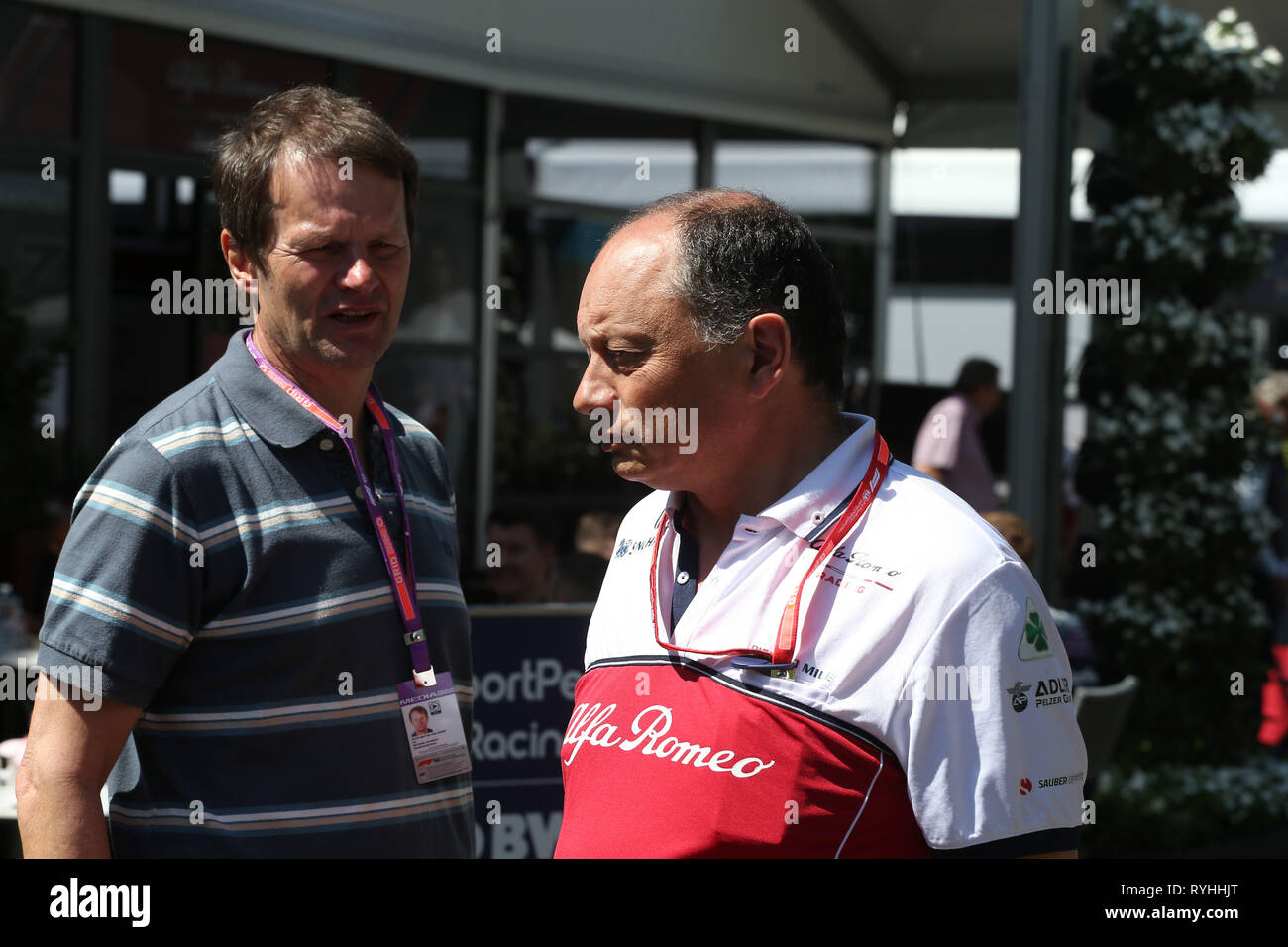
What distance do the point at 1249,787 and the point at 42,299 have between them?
241 inches

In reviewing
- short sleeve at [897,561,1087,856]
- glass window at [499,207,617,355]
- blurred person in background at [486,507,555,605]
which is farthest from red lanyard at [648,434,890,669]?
glass window at [499,207,617,355]

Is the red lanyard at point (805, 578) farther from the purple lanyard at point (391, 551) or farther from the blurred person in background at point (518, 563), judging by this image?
the blurred person in background at point (518, 563)

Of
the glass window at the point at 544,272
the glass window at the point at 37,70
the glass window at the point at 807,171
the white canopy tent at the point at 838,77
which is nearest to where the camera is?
the white canopy tent at the point at 838,77

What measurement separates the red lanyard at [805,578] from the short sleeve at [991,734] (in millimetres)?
134

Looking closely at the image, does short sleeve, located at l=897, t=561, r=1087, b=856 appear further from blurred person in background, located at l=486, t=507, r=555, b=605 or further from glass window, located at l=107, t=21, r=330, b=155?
glass window, located at l=107, t=21, r=330, b=155

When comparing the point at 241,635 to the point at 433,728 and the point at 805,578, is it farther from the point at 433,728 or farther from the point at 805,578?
the point at 805,578

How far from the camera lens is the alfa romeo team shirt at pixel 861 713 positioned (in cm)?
136

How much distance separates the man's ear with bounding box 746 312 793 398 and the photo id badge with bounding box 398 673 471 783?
0.71 m

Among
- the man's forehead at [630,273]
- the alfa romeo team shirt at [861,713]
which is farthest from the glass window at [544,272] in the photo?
the alfa romeo team shirt at [861,713]

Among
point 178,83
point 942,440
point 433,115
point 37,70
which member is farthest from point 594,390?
point 433,115

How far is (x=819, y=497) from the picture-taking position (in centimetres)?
154

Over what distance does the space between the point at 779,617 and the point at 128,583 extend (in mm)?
825
